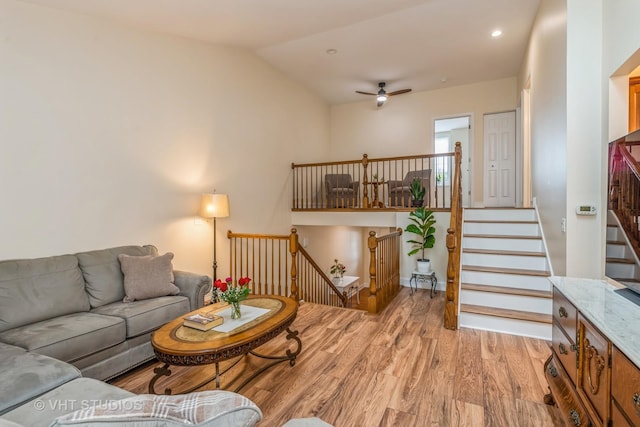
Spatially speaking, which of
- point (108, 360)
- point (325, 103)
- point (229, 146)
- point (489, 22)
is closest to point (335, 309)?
point (108, 360)

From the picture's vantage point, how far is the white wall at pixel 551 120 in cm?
294

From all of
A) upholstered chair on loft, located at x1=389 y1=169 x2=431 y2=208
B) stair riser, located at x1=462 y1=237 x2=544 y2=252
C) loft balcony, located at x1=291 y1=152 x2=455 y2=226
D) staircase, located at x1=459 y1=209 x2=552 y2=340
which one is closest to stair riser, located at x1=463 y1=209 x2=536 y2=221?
staircase, located at x1=459 y1=209 x2=552 y2=340

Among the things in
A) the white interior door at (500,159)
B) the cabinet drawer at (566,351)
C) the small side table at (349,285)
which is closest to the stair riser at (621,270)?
the cabinet drawer at (566,351)

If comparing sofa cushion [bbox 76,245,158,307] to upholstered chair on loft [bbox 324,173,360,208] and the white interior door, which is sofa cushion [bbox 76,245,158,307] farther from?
the white interior door

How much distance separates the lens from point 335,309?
13.4ft

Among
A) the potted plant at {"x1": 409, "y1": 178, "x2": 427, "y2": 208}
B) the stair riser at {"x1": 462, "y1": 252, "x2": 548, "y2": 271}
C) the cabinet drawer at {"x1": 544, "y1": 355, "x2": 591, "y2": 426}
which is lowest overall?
the cabinet drawer at {"x1": 544, "y1": 355, "x2": 591, "y2": 426}

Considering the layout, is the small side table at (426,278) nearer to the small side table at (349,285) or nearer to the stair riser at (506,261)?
the stair riser at (506,261)

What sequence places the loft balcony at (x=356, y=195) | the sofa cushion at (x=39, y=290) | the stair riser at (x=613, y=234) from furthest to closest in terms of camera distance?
the loft balcony at (x=356, y=195) < the sofa cushion at (x=39, y=290) < the stair riser at (x=613, y=234)

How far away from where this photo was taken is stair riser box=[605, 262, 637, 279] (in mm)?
1747

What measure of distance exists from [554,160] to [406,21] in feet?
8.57

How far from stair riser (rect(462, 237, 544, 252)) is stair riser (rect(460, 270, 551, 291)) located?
0.58 meters

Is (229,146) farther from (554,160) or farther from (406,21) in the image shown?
(554,160)

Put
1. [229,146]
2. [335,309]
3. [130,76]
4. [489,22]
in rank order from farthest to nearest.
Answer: [229,146], [489,22], [335,309], [130,76]

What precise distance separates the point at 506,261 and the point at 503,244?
35 centimetres
